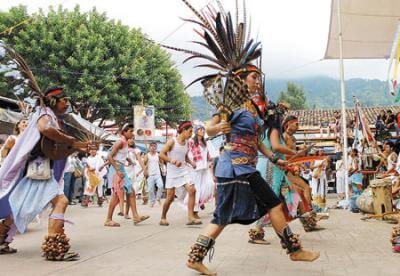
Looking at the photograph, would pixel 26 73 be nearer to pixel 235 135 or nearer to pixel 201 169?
pixel 235 135

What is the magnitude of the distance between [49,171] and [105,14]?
27945mm

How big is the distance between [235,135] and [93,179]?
11.5 meters

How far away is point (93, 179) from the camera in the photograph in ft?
50.5

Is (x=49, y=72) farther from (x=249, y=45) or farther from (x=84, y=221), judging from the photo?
(x=249, y=45)

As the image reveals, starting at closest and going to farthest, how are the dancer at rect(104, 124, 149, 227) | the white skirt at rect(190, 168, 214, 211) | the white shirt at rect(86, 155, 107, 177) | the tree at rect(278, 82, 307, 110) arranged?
the dancer at rect(104, 124, 149, 227)
the white skirt at rect(190, 168, 214, 211)
the white shirt at rect(86, 155, 107, 177)
the tree at rect(278, 82, 307, 110)

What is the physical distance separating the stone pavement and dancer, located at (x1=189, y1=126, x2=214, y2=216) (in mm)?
1918

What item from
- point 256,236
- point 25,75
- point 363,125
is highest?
point 363,125

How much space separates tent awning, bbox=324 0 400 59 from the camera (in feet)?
46.2

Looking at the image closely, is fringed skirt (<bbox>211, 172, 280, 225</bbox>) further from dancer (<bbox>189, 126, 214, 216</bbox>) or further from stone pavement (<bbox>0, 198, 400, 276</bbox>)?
dancer (<bbox>189, 126, 214, 216</bbox>)

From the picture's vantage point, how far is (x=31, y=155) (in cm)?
565

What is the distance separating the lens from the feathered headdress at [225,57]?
462cm

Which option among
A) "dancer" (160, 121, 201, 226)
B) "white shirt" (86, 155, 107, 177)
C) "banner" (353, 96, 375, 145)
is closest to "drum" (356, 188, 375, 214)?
"banner" (353, 96, 375, 145)

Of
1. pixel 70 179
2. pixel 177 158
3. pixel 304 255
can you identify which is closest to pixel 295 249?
pixel 304 255

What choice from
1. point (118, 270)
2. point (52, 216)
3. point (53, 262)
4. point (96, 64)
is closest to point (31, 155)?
point (52, 216)
